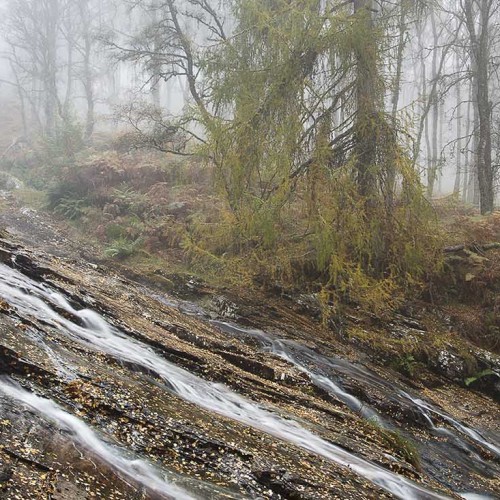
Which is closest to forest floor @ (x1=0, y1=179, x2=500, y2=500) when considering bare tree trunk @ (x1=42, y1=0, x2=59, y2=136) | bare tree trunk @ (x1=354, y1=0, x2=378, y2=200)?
bare tree trunk @ (x1=354, y1=0, x2=378, y2=200)

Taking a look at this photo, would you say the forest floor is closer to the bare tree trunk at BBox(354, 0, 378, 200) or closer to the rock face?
the rock face

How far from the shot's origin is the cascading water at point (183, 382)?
4.71 m

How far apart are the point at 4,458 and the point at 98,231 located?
35.9 feet

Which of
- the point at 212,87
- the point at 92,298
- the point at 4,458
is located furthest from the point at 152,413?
the point at 212,87

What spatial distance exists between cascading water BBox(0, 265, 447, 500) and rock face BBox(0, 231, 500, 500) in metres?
0.02

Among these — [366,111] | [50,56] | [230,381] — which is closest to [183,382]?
[230,381]

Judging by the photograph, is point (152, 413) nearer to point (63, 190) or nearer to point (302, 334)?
point (302, 334)

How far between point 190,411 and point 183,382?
80cm

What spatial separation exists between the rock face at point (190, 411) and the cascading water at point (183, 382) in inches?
0.9

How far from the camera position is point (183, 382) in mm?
5559

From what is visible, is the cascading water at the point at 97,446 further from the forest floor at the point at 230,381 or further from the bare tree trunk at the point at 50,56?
the bare tree trunk at the point at 50,56

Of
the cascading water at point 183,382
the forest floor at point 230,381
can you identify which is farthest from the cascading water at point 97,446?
the cascading water at point 183,382

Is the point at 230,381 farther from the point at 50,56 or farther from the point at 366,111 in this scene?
the point at 50,56

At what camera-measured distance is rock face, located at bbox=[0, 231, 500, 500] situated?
3.55 meters
